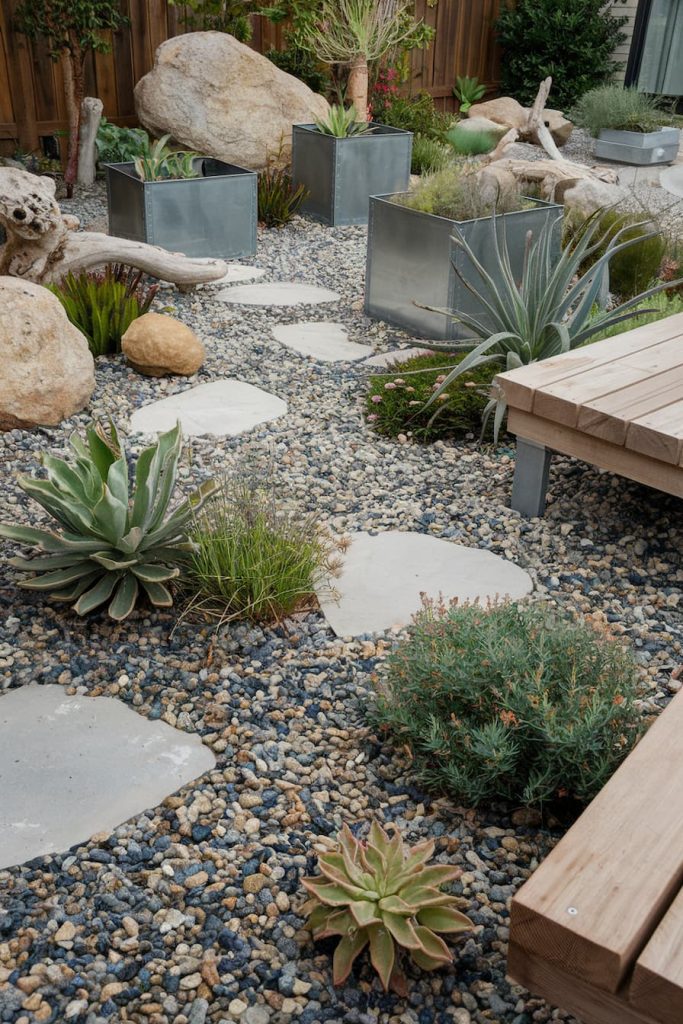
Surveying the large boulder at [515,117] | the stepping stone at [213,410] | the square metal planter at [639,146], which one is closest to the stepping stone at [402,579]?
the stepping stone at [213,410]

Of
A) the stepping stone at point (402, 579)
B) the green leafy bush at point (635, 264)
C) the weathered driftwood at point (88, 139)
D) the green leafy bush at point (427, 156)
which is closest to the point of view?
the stepping stone at point (402, 579)

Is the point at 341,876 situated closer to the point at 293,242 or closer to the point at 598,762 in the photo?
the point at 598,762

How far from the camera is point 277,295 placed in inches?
219

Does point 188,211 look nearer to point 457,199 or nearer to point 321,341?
point 321,341

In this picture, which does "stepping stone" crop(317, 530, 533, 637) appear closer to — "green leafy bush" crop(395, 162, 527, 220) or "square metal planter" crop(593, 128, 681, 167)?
"green leafy bush" crop(395, 162, 527, 220)

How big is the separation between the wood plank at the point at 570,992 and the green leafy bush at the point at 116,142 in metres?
7.33

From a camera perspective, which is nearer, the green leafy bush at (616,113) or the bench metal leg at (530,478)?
the bench metal leg at (530,478)

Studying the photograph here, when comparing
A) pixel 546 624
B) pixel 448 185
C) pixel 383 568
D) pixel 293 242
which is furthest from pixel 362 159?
pixel 546 624

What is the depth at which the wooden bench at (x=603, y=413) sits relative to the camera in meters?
2.82

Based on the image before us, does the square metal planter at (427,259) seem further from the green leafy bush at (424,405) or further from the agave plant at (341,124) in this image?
the agave plant at (341,124)

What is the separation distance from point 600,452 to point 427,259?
216 centimetres

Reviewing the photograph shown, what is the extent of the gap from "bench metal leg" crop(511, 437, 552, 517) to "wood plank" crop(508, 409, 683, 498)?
0.05m

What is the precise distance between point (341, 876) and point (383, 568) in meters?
1.32

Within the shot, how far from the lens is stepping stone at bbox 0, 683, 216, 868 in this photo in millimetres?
1963
